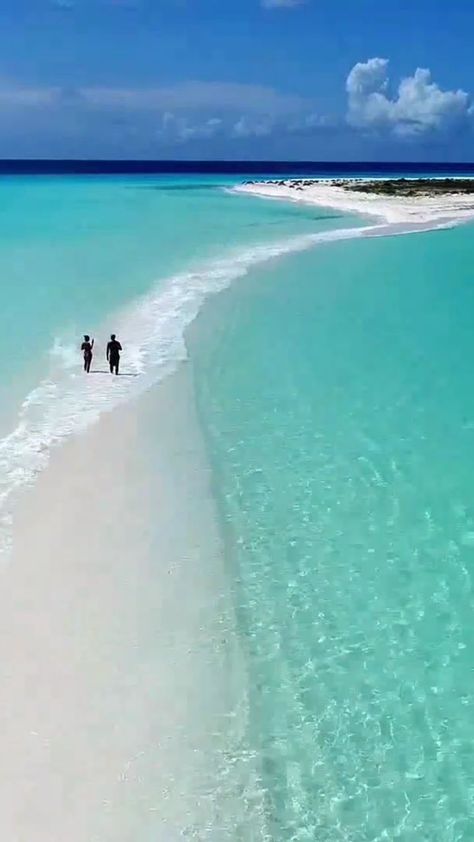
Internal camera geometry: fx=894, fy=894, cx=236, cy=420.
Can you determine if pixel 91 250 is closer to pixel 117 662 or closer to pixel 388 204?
pixel 388 204

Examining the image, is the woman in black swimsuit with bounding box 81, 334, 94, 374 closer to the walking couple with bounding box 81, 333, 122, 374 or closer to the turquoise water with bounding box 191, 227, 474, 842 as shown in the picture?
the walking couple with bounding box 81, 333, 122, 374

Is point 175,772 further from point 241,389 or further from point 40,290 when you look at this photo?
point 40,290

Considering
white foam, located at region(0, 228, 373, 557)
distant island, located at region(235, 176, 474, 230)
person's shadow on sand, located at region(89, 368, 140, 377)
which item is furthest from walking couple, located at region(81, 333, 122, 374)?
distant island, located at region(235, 176, 474, 230)

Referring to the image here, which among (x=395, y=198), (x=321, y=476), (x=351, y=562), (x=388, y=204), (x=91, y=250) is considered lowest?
(x=351, y=562)

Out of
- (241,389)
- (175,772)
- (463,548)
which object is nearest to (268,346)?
(241,389)

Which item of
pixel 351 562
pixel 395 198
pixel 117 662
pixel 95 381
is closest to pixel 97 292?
pixel 95 381
